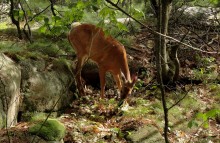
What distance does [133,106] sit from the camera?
830 centimetres

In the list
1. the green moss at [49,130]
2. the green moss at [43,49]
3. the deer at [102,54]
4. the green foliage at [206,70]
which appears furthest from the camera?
the green foliage at [206,70]

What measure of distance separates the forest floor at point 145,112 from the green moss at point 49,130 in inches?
5.3

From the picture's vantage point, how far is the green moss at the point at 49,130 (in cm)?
476

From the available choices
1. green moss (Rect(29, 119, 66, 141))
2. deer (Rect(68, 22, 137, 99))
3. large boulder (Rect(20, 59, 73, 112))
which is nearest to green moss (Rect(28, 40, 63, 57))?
deer (Rect(68, 22, 137, 99))

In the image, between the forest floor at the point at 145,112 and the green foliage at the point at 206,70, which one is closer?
the forest floor at the point at 145,112

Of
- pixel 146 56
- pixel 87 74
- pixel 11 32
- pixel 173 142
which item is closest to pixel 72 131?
pixel 173 142

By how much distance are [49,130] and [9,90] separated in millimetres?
1592

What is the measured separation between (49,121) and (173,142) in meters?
2.82

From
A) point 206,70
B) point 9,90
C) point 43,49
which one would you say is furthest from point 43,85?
point 206,70

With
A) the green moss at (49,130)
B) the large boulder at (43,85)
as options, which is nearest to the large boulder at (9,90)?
the large boulder at (43,85)

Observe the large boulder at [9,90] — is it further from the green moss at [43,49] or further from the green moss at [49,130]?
the green moss at [43,49]

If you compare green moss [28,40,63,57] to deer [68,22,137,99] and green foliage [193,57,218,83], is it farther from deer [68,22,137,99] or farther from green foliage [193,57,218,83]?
green foliage [193,57,218,83]

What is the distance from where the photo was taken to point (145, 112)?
25.9 feet

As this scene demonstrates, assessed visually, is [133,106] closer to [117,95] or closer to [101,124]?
[117,95]
